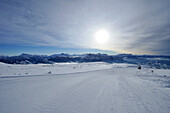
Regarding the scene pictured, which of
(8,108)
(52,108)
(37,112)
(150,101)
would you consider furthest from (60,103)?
(150,101)

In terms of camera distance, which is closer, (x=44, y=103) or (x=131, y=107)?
(x=131, y=107)

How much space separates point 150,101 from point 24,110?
695 cm

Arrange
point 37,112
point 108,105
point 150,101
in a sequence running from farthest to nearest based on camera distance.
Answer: point 150,101, point 108,105, point 37,112

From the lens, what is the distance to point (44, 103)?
4477 millimetres

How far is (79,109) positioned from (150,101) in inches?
167

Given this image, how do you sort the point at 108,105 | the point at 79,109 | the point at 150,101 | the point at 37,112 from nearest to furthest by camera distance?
the point at 37,112, the point at 79,109, the point at 108,105, the point at 150,101

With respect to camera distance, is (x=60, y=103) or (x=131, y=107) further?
(x=60, y=103)

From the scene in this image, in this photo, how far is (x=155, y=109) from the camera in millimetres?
3938

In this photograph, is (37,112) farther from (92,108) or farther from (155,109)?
(155,109)

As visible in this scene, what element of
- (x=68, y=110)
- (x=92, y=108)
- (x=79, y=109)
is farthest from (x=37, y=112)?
(x=92, y=108)

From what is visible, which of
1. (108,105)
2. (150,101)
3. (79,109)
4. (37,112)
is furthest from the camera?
(150,101)

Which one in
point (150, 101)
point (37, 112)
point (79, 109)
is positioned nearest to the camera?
point (37, 112)

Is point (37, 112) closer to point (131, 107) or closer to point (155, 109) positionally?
point (131, 107)

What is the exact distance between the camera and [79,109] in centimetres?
396
